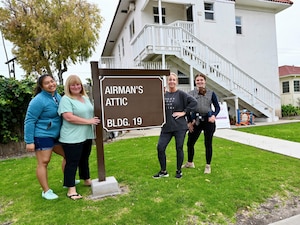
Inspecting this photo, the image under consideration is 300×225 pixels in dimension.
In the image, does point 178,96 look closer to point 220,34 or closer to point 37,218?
point 37,218

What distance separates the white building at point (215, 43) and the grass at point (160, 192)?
634 centimetres

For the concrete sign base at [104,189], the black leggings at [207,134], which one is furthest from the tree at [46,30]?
the concrete sign base at [104,189]

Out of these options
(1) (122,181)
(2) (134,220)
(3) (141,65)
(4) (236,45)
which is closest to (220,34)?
(4) (236,45)

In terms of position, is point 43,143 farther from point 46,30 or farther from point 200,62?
point 46,30

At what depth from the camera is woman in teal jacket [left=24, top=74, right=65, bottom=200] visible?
2842mm

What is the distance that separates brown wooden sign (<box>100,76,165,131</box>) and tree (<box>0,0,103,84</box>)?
13844 millimetres

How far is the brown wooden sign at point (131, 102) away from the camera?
3.21 metres

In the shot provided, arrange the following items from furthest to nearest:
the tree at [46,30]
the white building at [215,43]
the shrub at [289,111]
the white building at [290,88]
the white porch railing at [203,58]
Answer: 1. the white building at [290,88]
2. the tree at [46,30]
3. the shrub at [289,111]
4. the white building at [215,43]
5. the white porch railing at [203,58]

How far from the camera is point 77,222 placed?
2.53 m

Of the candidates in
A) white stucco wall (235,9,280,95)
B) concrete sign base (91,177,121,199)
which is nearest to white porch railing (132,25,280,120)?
white stucco wall (235,9,280,95)

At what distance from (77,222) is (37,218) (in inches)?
20.5

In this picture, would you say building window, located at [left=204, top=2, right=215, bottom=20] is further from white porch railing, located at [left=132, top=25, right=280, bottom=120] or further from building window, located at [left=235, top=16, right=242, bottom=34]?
white porch railing, located at [left=132, top=25, right=280, bottom=120]

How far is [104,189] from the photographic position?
320 centimetres

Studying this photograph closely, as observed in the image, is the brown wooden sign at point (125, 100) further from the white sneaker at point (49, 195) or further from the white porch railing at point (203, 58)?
the white porch railing at point (203, 58)
